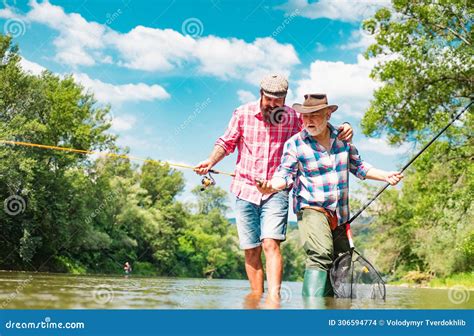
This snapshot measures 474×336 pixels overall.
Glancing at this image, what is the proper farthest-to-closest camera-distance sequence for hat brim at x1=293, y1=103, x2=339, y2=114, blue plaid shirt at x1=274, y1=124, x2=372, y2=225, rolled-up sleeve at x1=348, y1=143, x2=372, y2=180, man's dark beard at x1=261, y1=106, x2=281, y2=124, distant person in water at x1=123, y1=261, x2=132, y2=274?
distant person in water at x1=123, y1=261, x2=132, y2=274, man's dark beard at x1=261, y1=106, x2=281, y2=124, rolled-up sleeve at x1=348, y1=143, x2=372, y2=180, blue plaid shirt at x1=274, y1=124, x2=372, y2=225, hat brim at x1=293, y1=103, x2=339, y2=114

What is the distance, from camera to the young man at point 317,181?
5.12 meters

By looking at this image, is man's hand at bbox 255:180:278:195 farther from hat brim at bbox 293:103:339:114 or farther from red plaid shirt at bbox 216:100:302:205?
hat brim at bbox 293:103:339:114

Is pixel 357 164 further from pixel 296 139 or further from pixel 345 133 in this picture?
pixel 296 139

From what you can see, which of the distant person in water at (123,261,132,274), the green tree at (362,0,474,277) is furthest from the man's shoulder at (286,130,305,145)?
the distant person in water at (123,261,132,274)

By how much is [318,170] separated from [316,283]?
0.92m

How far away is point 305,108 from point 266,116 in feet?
2.04

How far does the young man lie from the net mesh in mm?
79

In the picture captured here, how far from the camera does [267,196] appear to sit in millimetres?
5625

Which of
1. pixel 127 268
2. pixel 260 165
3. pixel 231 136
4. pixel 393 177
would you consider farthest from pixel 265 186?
pixel 127 268

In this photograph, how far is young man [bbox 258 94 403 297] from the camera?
16.8ft

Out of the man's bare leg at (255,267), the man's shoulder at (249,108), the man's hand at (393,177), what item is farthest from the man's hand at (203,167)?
the man's hand at (393,177)

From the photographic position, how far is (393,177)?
5230 millimetres

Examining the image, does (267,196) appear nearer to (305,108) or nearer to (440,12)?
(305,108)
